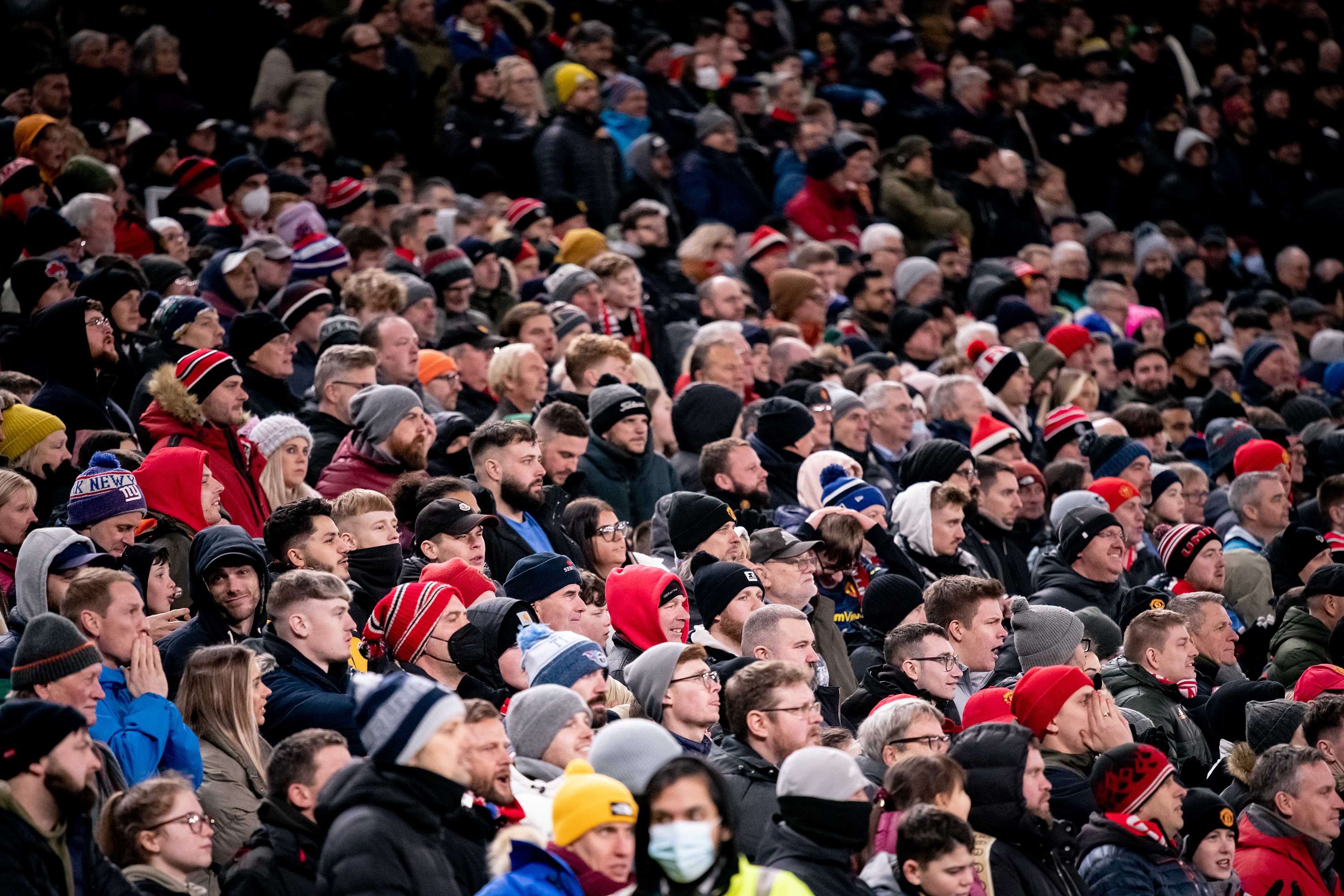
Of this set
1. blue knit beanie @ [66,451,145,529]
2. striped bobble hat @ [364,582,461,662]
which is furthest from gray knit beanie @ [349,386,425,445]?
striped bobble hat @ [364,582,461,662]

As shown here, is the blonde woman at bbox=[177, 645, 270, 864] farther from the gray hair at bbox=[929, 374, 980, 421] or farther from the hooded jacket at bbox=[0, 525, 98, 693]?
the gray hair at bbox=[929, 374, 980, 421]

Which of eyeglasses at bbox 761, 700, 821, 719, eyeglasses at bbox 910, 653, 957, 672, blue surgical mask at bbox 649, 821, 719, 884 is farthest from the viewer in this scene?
eyeglasses at bbox 910, 653, 957, 672

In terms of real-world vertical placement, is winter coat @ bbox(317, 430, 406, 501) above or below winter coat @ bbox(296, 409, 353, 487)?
above

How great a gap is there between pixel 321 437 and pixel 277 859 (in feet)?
13.5

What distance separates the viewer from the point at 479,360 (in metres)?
10.2

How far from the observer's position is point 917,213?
1630 centimetres

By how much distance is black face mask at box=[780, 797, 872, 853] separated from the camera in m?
4.93

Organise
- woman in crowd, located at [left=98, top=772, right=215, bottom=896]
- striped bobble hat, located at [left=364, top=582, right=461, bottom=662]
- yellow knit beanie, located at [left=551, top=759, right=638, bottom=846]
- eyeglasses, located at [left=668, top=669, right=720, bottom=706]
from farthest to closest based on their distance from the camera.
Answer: striped bobble hat, located at [left=364, top=582, right=461, bottom=662] < eyeglasses, located at [left=668, top=669, right=720, bottom=706] < woman in crowd, located at [left=98, top=772, right=215, bottom=896] < yellow knit beanie, located at [left=551, top=759, right=638, bottom=846]

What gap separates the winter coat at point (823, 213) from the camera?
1559 cm

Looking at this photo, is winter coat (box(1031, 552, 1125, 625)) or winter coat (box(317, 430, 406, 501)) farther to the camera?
winter coat (box(1031, 552, 1125, 625))

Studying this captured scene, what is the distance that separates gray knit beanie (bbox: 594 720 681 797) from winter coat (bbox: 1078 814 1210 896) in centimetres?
176

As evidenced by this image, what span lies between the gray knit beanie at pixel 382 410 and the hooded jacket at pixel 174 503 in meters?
1.14

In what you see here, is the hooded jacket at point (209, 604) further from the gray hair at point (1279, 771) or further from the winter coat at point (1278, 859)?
the gray hair at point (1279, 771)

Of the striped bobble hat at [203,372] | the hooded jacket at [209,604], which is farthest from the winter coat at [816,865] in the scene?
the striped bobble hat at [203,372]
